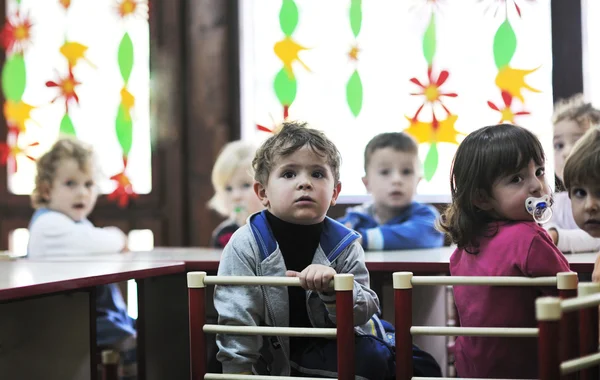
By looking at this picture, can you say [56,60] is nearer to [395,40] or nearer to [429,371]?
[395,40]

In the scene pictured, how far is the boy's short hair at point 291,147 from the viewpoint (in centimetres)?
195

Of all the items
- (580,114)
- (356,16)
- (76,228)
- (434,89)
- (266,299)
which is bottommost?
(266,299)

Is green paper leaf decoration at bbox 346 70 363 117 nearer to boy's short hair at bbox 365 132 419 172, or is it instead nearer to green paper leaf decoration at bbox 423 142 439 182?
green paper leaf decoration at bbox 423 142 439 182

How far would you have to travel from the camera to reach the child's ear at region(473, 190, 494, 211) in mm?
1859

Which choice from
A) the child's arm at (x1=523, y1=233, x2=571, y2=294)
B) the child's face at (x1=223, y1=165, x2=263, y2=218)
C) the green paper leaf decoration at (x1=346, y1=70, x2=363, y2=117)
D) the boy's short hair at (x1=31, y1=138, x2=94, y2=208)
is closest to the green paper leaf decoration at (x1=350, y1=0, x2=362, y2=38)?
the green paper leaf decoration at (x1=346, y1=70, x2=363, y2=117)

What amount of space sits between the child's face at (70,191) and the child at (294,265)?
1.48 m

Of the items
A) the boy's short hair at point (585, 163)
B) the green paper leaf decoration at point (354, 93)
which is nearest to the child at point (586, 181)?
A: the boy's short hair at point (585, 163)

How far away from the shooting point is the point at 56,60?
410cm

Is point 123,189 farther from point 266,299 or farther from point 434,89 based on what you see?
point 266,299

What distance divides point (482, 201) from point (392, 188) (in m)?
1.09

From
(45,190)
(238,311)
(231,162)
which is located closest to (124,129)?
(45,190)

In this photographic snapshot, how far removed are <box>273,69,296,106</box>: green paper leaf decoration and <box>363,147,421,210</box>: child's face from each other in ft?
2.65

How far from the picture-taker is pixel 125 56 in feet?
12.9

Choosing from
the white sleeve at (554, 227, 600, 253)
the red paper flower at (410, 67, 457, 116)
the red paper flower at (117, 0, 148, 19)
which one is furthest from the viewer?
the red paper flower at (117, 0, 148, 19)
